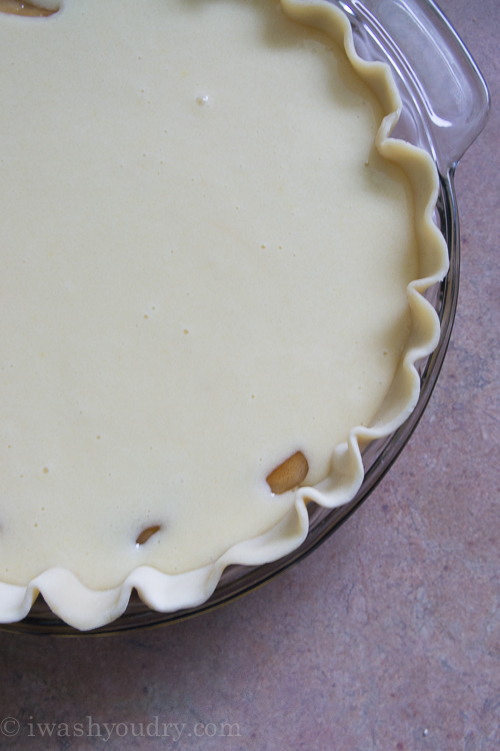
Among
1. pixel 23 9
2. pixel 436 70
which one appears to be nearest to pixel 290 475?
pixel 436 70

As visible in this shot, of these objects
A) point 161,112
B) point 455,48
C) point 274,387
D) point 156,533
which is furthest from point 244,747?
point 455,48

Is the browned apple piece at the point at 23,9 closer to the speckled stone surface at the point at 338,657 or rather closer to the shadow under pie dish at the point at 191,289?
the shadow under pie dish at the point at 191,289

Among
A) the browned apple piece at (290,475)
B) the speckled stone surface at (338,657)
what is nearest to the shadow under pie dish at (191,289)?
the browned apple piece at (290,475)

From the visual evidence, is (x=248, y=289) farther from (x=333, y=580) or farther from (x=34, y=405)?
(x=333, y=580)

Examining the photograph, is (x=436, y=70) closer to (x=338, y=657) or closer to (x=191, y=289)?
(x=191, y=289)

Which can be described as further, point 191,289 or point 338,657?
point 338,657

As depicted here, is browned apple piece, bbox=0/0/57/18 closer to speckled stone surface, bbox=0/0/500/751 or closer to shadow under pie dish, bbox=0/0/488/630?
shadow under pie dish, bbox=0/0/488/630
